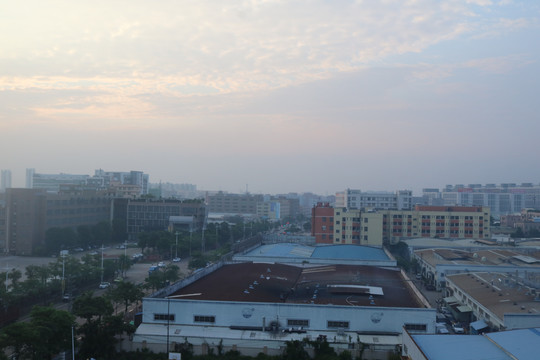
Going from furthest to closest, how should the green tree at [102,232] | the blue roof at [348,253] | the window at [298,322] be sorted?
the green tree at [102,232] → the blue roof at [348,253] → the window at [298,322]

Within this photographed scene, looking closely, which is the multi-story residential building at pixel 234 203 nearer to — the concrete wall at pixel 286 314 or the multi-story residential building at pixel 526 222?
the multi-story residential building at pixel 526 222

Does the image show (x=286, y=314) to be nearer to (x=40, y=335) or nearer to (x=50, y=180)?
(x=40, y=335)

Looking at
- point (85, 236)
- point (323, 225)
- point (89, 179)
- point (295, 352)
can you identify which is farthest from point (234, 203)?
point (295, 352)

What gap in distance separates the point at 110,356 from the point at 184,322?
1.11 meters

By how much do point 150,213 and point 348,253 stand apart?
1163 cm

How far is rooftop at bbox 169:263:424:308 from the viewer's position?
7.32 meters

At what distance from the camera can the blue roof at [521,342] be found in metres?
4.66

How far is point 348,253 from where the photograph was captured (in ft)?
46.0

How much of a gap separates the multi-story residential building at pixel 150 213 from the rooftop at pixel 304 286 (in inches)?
454

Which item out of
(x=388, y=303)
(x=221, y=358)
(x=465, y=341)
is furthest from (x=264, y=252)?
(x=465, y=341)

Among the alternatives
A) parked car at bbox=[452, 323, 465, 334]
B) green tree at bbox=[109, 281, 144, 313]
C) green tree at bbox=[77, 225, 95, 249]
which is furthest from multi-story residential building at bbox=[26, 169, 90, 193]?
parked car at bbox=[452, 323, 465, 334]

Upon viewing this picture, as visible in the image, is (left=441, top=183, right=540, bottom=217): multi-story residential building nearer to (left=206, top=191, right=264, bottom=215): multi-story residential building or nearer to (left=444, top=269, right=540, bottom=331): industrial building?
(left=206, top=191, right=264, bottom=215): multi-story residential building

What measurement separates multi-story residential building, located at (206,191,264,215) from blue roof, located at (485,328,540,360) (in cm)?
3723

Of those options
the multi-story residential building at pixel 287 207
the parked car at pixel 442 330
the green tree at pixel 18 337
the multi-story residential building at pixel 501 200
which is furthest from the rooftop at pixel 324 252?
the multi-story residential building at pixel 501 200
